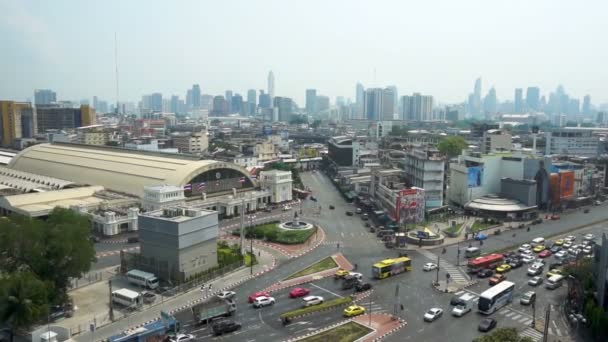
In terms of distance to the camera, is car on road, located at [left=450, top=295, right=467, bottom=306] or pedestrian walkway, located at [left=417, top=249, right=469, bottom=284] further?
pedestrian walkway, located at [left=417, top=249, right=469, bottom=284]

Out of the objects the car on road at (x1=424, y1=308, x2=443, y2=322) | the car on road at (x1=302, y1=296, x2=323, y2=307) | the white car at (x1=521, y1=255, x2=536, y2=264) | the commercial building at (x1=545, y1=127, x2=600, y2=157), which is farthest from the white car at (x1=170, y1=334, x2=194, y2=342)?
the commercial building at (x1=545, y1=127, x2=600, y2=157)

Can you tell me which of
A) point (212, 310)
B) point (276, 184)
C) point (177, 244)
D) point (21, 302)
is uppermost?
point (177, 244)

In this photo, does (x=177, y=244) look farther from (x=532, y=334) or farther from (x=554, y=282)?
(x=554, y=282)

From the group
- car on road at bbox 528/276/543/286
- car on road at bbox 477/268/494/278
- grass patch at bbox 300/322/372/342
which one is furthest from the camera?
→ car on road at bbox 477/268/494/278

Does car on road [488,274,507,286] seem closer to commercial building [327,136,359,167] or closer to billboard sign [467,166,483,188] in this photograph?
billboard sign [467,166,483,188]

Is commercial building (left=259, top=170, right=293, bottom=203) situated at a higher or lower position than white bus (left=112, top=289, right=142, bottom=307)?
higher

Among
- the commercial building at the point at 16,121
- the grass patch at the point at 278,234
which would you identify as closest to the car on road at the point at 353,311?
the grass patch at the point at 278,234

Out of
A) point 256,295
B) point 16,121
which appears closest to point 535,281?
point 256,295
